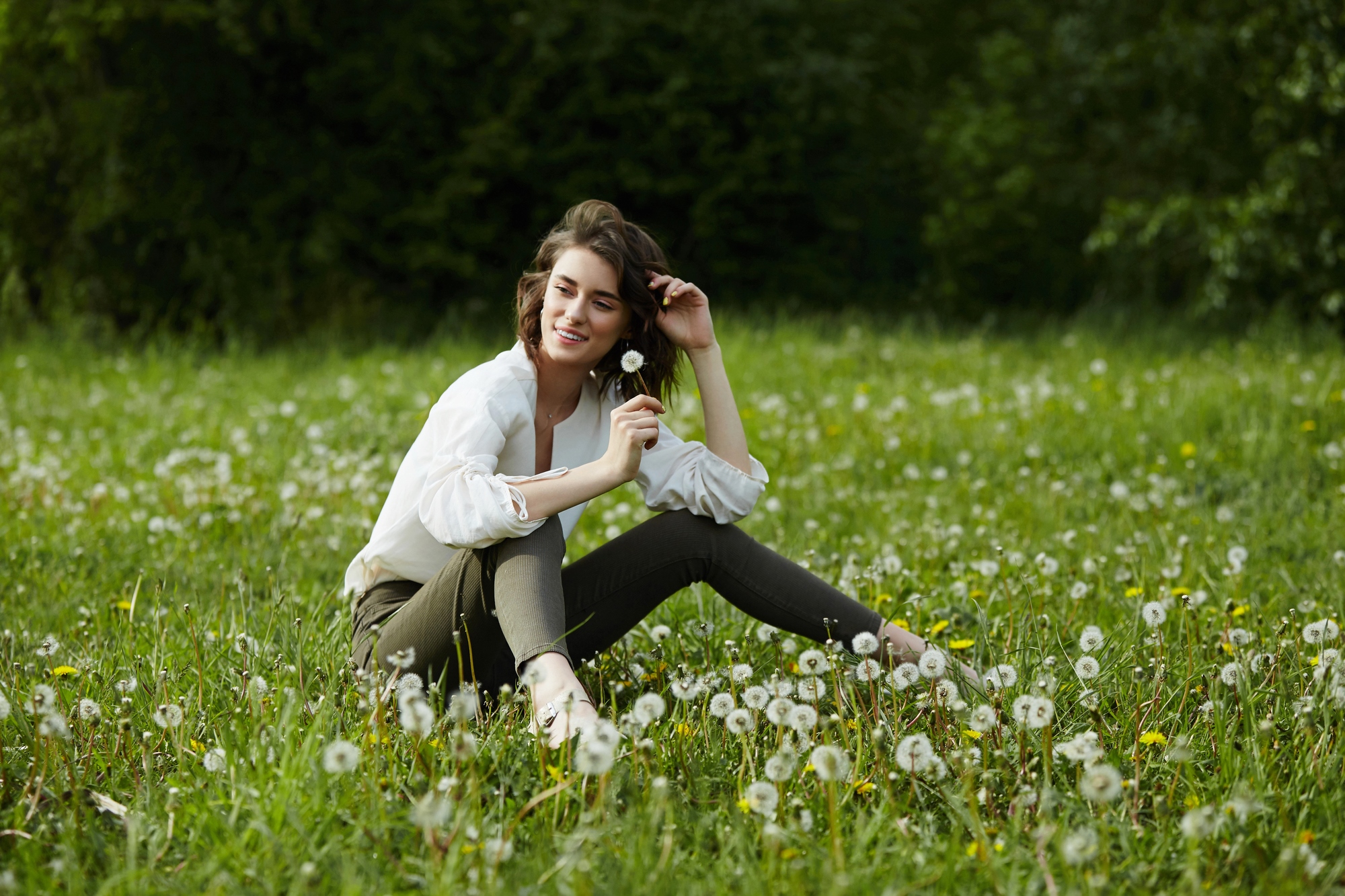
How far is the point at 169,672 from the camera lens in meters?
2.46

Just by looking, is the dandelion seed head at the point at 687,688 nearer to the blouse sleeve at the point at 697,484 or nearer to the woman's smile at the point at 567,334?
the blouse sleeve at the point at 697,484

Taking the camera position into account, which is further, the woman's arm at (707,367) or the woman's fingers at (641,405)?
the woman's arm at (707,367)

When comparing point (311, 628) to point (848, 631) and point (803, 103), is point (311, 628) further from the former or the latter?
point (803, 103)

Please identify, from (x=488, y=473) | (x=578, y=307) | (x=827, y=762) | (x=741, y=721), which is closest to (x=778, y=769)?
(x=827, y=762)

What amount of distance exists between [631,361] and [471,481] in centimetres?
52

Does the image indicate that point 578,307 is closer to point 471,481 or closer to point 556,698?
point 471,481

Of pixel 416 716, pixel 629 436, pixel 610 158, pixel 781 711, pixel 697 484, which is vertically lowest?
pixel 781 711

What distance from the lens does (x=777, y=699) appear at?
6.37 feet

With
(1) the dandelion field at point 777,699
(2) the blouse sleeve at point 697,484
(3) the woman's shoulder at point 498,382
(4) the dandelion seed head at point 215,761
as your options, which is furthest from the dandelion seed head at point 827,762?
(3) the woman's shoulder at point 498,382

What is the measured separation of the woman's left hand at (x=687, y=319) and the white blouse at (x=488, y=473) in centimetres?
23

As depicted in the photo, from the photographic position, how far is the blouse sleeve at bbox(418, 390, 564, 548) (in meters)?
2.23

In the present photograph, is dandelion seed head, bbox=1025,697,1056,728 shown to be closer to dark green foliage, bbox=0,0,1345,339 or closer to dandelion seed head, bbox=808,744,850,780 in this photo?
dandelion seed head, bbox=808,744,850,780

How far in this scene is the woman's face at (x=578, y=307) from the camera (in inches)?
101

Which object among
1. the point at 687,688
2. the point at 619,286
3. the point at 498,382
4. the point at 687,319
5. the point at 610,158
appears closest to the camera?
the point at 687,688
